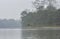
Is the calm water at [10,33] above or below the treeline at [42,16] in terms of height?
below

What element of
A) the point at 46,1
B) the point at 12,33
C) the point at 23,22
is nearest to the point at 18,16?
the point at 23,22

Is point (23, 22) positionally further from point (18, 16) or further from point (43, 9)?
point (43, 9)

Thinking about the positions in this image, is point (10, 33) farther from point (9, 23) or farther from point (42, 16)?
point (42, 16)

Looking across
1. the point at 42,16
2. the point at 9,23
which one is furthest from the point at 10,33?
the point at 42,16

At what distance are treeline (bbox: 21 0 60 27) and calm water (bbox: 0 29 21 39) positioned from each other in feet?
0.48

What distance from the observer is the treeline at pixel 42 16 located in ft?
7.64

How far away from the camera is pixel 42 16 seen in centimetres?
236

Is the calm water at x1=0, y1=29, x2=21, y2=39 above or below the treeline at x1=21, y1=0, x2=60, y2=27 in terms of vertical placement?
below

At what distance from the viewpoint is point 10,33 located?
2.31 metres

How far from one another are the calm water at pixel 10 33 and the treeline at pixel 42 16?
15 centimetres

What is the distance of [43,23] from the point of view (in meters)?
2.36

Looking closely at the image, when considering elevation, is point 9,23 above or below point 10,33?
above

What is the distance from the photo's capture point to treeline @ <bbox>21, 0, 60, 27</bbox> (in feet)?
7.64

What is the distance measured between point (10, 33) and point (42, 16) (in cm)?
53
